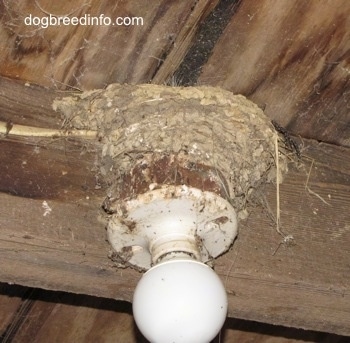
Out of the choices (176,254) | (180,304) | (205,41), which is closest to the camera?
(180,304)

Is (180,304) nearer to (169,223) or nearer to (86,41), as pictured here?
(169,223)

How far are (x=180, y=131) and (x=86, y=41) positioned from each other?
25 cm

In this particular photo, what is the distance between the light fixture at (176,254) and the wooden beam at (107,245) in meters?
0.06

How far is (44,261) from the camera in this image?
5.64 ft

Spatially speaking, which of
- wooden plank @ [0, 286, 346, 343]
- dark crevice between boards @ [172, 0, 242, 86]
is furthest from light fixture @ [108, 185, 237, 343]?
wooden plank @ [0, 286, 346, 343]

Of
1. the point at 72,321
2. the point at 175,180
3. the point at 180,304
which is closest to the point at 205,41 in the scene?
the point at 175,180

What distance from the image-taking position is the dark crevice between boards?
1846 millimetres

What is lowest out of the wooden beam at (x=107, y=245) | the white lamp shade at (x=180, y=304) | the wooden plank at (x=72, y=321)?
the wooden plank at (x=72, y=321)

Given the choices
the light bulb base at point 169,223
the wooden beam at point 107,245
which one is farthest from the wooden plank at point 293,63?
the light bulb base at point 169,223

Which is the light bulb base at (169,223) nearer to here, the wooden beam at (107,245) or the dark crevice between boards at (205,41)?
the wooden beam at (107,245)

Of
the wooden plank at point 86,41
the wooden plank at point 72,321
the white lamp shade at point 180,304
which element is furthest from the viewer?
the wooden plank at point 72,321

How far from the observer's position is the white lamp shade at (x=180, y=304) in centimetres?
153

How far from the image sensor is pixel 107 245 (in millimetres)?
1772

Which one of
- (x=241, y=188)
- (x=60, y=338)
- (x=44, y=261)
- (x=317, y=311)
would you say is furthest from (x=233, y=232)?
(x=60, y=338)
